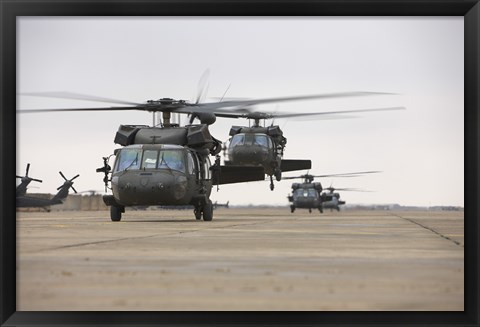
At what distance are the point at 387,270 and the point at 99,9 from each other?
373 cm

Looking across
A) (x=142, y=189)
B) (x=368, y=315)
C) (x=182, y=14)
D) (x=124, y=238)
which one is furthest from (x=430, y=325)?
(x=142, y=189)

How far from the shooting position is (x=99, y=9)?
6.62 m

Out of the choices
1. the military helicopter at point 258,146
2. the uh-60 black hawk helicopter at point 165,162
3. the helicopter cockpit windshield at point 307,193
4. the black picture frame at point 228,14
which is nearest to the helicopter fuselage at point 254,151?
the military helicopter at point 258,146

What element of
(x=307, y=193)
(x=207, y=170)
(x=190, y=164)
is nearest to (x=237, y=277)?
(x=190, y=164)

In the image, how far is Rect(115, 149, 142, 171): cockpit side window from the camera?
23.0 metres

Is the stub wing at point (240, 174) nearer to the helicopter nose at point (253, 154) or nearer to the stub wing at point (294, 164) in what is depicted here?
the helicopter nose at point (253, 154)

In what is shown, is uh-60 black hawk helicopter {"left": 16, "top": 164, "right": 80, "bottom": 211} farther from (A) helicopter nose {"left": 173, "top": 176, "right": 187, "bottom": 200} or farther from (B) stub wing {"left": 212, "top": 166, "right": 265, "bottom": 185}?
(A) helicopter nose {"left": 173, "top": 176, "right": 187, "bottom": 200}

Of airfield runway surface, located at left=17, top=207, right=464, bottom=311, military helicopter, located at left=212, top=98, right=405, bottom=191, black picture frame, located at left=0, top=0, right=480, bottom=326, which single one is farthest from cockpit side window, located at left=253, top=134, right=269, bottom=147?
black picture frame, located at left=0, top=0, right=480, bottom=326

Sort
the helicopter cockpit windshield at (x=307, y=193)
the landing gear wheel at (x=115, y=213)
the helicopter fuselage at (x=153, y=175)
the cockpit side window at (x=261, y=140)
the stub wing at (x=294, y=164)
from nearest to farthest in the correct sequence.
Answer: the helicopter fuselage at (x=153, y=175)
the landing gear wheel at (x=115, y=213)
the cockpit side window at (x=261, y=140)
the stub wing at (x=294, y=164)
the helicopter cockpit windshield at (x=307, y=193)

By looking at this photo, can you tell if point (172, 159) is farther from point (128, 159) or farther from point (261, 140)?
point (261, 140)

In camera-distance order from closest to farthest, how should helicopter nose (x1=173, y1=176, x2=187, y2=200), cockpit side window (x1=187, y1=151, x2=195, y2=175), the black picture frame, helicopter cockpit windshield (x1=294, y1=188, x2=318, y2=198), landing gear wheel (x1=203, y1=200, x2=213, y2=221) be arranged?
the black picture frame
helicopter nose (x1=173, y1=176, x2=187, y2=200)
cockpit side window (x1=187, y1=151, x2=195, y2=175)
landing gear wheel (x1=203, y1=200, x2=213, y2=221)
helicopter cockpit windshield (x1=294, y1=188, x2=318, y2=198)

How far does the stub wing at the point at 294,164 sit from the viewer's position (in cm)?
4112

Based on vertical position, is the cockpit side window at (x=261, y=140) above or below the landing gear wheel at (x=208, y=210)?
above
